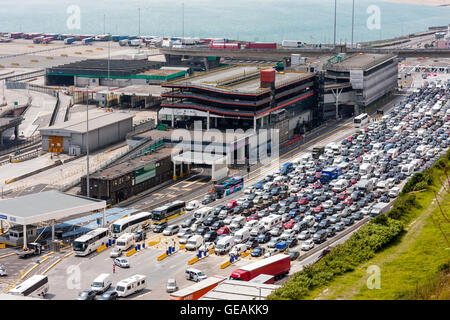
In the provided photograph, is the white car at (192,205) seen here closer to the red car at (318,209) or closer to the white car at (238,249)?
the red car at (318,209)

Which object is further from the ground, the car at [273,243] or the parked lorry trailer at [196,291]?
the parked lorry trailer at [196,291]

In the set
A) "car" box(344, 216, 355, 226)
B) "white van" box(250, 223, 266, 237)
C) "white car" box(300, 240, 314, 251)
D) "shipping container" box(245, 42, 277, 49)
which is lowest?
"white car" box(300, 240, 314, 251)

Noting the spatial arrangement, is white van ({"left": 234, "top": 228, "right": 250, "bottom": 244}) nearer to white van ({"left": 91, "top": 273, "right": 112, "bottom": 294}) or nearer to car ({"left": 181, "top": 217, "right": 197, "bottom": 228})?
car ({"left": 181, "top": 217, "right": 197, "bottom": 228})

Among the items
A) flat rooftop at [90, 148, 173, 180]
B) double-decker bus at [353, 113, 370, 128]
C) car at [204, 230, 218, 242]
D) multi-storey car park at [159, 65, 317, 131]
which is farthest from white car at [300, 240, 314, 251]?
double-decker bus at [353, 113, 370, 128]

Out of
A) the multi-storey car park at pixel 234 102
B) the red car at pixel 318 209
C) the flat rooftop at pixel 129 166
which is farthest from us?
the multi-storey car park at pixel 234 102

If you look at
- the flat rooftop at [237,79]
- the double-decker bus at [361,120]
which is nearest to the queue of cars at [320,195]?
the double-decker bus at [361,120]

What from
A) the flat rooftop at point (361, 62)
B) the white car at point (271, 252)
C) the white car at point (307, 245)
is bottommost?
the white car at point (271, 252)

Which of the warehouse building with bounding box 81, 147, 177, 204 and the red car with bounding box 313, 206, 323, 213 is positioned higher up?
the warehouse building with bounding box 81, 147, 177, 204
